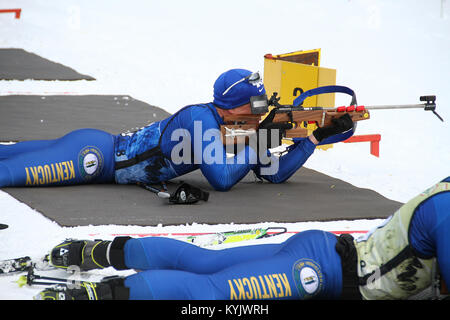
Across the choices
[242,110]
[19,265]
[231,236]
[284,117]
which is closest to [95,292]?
[19,265]

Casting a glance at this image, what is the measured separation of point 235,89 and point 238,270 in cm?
167

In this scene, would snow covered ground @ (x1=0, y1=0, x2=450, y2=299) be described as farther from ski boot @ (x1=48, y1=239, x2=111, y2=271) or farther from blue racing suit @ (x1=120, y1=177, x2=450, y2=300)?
blue racing suit @ (x1=120, y1=177, x2=450, y2=300)

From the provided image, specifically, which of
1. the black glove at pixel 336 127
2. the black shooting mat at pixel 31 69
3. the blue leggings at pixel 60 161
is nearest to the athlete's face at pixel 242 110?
the black glove at pixel 336 127

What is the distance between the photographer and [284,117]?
344cm

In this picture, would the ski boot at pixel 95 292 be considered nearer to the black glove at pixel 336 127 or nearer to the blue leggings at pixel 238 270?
the blue leggings at pixel 238 270

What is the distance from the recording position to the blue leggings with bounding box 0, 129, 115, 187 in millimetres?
3219

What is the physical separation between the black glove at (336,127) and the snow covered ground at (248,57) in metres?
0.55

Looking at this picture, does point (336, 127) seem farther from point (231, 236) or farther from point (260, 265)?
point (260, 265)

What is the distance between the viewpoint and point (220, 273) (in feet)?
5.66

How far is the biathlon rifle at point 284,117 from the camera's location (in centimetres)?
331

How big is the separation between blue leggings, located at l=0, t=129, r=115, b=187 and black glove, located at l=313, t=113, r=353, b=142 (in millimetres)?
1191
